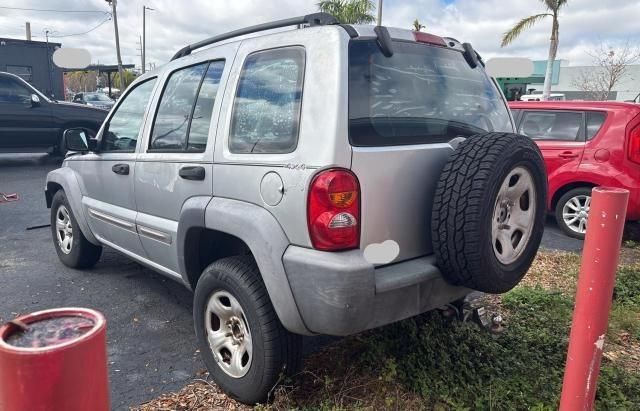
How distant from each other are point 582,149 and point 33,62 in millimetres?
Answer: 16782

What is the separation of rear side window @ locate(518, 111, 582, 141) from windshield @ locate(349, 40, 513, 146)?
3724mm

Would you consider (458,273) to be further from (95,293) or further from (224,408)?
(95,293)

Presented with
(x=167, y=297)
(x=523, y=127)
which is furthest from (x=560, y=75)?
(x=167, y=297)

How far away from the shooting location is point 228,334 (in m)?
2.79

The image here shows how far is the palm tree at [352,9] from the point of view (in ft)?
62.1

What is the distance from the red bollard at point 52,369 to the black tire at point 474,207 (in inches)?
59.5

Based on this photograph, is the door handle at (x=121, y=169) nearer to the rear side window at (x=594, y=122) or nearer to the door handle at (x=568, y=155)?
the door handle at (x=568, y=155)

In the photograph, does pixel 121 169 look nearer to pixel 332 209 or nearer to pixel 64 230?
pixel 64 230

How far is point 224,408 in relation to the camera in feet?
8.86

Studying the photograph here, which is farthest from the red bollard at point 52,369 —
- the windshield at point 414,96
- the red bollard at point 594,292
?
the red bollard at point 594,292

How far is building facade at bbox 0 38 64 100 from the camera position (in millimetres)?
15945

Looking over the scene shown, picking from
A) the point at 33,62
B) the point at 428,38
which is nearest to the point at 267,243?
the point at 428,38

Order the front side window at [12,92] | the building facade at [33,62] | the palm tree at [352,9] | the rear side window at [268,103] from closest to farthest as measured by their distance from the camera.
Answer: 1. the rear side window at [268,103]
2. the front side window at [12,92]
3. the building facade at [33,62]
4. the palm tree at [352,9]

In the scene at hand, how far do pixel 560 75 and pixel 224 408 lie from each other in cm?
4842
